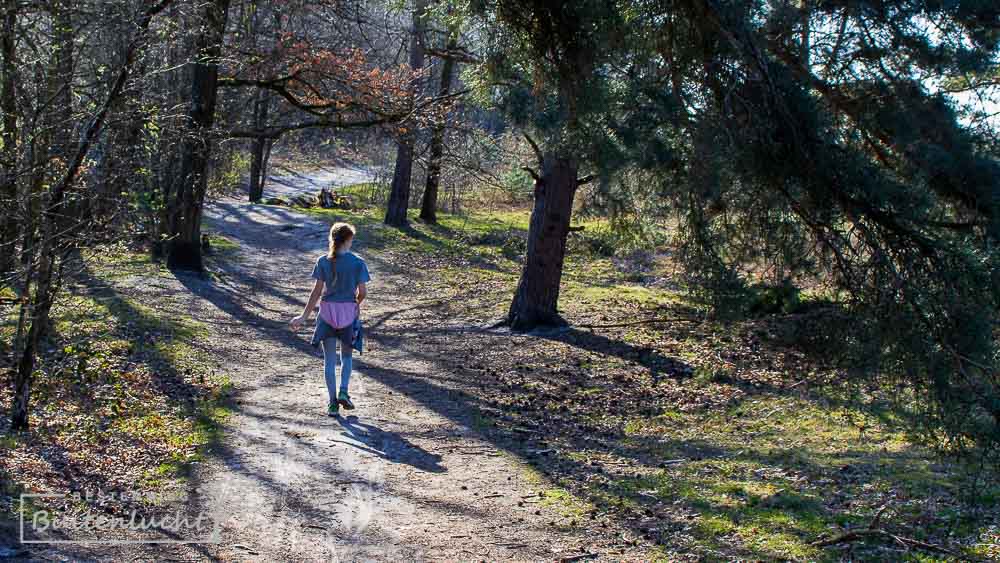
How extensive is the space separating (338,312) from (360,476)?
1.97 m

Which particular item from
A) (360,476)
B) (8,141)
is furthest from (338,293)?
(8,141)

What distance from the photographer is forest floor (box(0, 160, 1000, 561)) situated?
19.7 feet

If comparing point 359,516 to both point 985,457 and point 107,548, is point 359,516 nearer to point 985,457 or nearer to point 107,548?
point 107,548

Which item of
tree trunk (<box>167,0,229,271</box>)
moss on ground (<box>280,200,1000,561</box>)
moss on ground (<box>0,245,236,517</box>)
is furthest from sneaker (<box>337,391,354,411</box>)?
tree trunk (<box>167,0,229,271</box>)

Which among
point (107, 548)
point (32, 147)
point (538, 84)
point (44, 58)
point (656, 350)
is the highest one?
point (538, 84)

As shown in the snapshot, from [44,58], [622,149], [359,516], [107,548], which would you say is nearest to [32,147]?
[44,58]

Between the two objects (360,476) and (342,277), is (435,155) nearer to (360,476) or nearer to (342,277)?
(342,277)

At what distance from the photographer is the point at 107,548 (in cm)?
534

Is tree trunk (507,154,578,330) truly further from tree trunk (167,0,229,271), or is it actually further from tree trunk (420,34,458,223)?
tree trunk (167,0,229,271)

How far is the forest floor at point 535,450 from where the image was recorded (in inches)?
236

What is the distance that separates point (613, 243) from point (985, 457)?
833 cm

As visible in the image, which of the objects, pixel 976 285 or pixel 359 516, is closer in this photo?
pixel 976 285

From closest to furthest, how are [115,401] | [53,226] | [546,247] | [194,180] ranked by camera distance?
[53,226] → [115,401] → [546,247] → [194,180]

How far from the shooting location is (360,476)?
727cm
